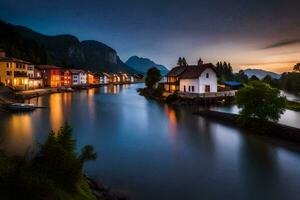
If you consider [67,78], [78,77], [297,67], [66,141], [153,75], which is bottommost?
[66,141]

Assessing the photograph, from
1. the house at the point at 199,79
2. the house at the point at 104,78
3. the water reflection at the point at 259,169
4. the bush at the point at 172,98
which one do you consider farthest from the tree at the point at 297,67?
the house at the point at 104,78

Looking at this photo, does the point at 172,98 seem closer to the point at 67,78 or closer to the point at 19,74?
the point at 19,74

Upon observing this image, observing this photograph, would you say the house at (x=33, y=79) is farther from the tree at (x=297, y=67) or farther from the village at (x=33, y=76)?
the tree at (x=297, y=67)

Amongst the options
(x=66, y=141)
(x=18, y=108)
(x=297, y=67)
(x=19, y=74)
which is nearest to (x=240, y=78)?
(x=297, y=67)

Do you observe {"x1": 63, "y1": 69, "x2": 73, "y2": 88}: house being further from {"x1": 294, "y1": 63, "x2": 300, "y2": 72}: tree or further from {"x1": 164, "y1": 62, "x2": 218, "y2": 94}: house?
{"x1": 294, "y1": 63, "x2": 300, "y2": 72}: tree

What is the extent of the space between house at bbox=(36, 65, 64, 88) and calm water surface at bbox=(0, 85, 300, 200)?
63.2 meters

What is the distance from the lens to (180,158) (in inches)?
760

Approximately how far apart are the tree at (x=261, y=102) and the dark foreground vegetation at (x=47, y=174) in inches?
813

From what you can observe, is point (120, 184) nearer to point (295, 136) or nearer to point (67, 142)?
point (67, 142)

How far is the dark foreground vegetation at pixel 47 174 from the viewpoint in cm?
689

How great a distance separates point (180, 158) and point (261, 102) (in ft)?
41.5

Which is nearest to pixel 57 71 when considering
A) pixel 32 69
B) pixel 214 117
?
pixel 32 69

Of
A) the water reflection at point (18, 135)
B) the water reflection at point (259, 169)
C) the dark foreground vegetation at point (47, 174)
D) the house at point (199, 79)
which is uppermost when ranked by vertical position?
the house at point (199, 79)

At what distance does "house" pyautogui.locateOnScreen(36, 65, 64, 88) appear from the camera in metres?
93.0
